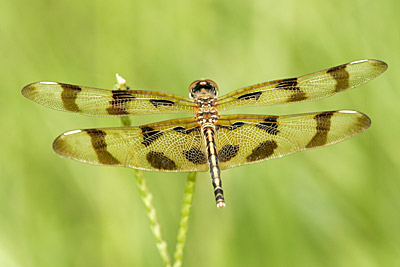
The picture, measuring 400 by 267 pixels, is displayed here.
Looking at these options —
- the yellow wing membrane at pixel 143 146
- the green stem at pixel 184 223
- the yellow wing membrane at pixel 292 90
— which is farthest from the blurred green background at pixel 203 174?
the green stem at pixel 184 223

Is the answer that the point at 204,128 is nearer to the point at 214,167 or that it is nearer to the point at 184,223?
the point at 214,167

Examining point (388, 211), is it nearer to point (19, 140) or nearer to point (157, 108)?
point (157, 108)

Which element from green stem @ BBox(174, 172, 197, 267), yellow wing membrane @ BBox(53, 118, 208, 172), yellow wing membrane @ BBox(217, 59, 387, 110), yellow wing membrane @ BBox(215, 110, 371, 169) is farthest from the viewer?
yellow wing membrane @ BBox(217, 59, 387, 110)

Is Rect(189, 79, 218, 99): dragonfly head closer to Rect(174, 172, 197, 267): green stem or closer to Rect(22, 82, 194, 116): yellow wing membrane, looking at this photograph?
Rect(22, 82, 194, 116): yellow wing membrane

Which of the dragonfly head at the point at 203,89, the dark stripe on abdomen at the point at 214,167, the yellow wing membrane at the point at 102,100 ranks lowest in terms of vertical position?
the dark stripe on abdomen at the point at 214,167

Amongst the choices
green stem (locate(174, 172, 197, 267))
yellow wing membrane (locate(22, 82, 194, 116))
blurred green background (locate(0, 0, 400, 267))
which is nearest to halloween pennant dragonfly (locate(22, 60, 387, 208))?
yellow wing membrane (locate(22, 82, 194, 116))

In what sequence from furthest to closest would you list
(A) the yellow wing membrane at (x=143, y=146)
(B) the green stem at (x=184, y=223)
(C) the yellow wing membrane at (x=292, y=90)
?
(C) the yellow wing membrane at (x=292, y=90), (A) the yellow wing membrane at (x=143, y=146), (B) the green stem at (x=184, y=223)

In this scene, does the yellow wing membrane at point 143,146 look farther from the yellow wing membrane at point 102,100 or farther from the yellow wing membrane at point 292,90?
the yellow wing membrane at point 292,90

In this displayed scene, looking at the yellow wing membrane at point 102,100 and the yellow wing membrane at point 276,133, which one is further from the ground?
the yellow wing membrane at point 102,100
